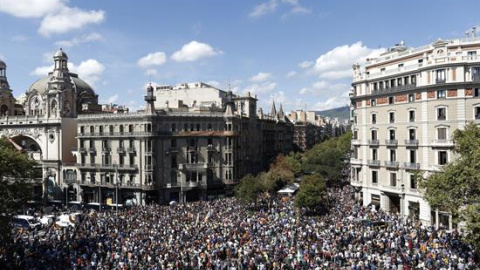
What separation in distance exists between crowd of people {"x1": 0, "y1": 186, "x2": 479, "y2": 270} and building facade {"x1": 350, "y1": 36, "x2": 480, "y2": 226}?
13.3 feet

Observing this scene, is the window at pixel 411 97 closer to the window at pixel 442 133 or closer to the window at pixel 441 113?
the window at pixel 441 113

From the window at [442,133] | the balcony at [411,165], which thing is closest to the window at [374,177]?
the balcony at [411,165]

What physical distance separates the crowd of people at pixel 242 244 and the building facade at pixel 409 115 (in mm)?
4045

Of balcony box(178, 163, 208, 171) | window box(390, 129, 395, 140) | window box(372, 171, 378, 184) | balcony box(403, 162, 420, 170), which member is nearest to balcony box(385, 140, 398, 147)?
window box(390, 129, 395, 140)

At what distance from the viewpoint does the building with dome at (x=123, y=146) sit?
64250mm

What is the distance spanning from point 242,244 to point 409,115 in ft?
79.6

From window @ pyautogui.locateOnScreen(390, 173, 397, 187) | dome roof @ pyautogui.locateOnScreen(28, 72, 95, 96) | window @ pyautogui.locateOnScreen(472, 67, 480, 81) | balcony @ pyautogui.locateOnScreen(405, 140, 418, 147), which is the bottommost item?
window @ pyautogui.locateOnScreen(390, 173, 397, 187)

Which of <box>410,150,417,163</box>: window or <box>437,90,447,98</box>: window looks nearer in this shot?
<box>437,90,447,98</box>: window

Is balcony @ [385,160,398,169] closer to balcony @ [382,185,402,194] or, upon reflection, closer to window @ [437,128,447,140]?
balcony @ [382,185,402,194]

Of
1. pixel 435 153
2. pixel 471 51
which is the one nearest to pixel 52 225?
pixel 435 153

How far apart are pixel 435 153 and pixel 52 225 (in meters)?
40.8

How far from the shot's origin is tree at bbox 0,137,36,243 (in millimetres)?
32781

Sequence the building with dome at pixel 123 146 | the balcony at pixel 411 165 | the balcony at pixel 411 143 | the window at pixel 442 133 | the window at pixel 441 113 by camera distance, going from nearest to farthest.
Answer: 1. the window at pixel 442 133
2. the window at pixel 441 113
3. the balcony at pixel 411 165
4. the balcony at pixel 411 143
5. the building with dome at pixel 123 146

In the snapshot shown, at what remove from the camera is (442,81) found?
42.5 metres
